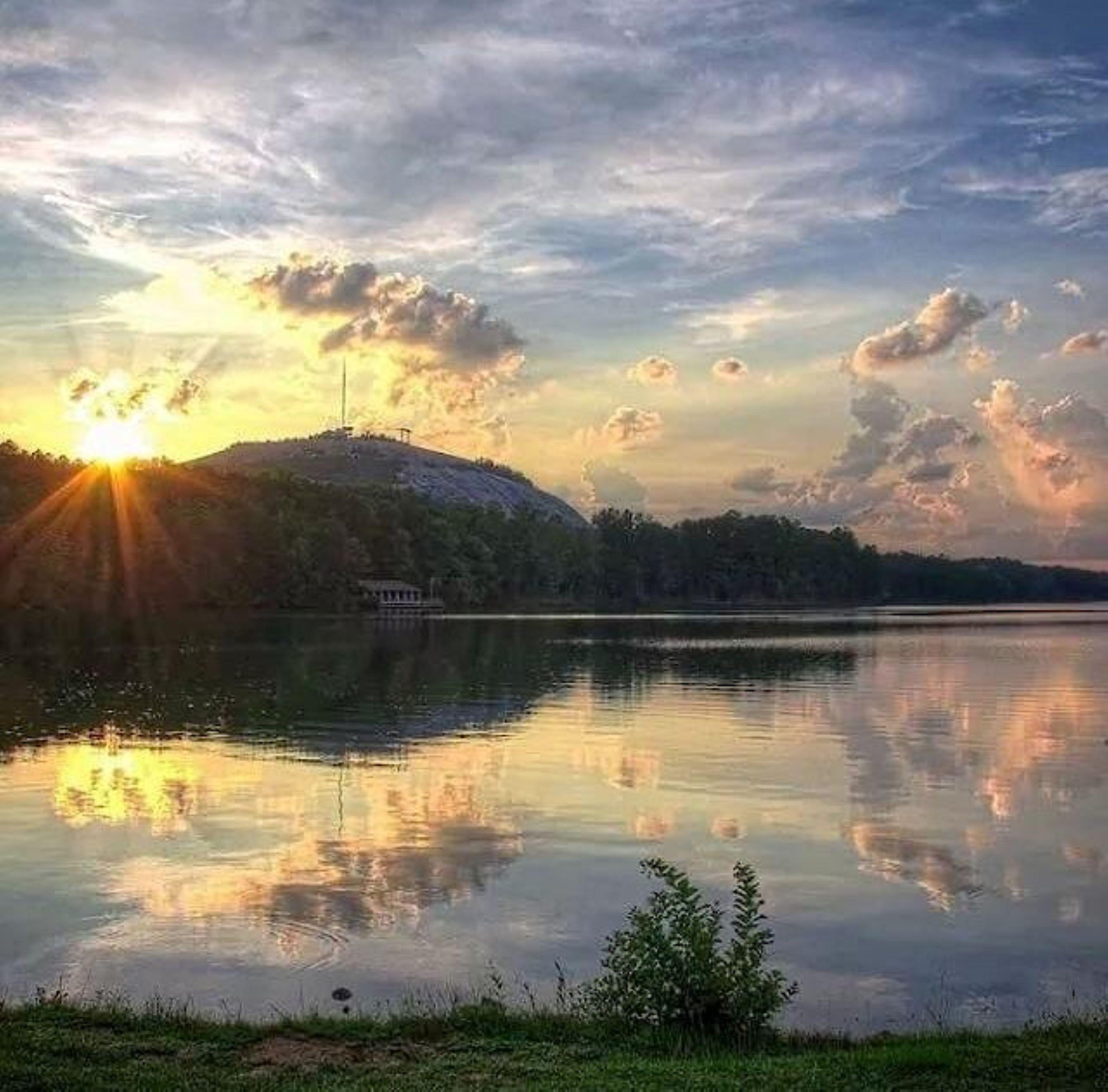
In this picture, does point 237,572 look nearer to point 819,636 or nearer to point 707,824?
point 819,636

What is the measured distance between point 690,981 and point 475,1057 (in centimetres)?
230

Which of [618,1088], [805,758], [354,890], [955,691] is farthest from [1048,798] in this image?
[955,691]

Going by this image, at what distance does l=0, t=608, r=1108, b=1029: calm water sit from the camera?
1719cm

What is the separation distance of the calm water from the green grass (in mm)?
2188

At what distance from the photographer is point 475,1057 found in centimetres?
1218

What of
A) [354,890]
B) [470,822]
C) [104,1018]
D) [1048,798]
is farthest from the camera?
[1048,798]

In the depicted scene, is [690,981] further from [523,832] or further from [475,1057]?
[523,832]

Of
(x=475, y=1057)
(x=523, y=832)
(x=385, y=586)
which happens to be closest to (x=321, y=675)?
(x=523, y=832)

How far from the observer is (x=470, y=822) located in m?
27.0

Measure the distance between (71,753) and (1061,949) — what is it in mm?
26677

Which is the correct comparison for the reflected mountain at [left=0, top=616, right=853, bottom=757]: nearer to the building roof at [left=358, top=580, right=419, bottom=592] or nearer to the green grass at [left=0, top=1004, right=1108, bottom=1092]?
the green grass at [left=0, top=1004, right=1108, bottom=1092]

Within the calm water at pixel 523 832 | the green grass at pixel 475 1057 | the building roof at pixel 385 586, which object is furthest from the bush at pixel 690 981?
the building roof at pixel 385 586

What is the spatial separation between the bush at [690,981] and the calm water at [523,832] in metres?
2.26

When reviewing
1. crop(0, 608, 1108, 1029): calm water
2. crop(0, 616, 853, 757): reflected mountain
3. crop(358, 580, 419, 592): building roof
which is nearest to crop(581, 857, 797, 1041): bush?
crop(0, 608, 1108, 1029): calm water
